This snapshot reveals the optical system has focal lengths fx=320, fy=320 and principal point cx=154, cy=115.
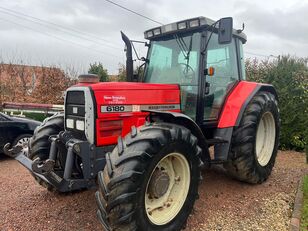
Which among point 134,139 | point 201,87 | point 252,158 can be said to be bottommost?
point 252,158

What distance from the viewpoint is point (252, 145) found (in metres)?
4.57

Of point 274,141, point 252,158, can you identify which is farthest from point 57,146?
point 274,141

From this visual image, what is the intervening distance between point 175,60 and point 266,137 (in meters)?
2.23

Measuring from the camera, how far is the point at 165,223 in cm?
335

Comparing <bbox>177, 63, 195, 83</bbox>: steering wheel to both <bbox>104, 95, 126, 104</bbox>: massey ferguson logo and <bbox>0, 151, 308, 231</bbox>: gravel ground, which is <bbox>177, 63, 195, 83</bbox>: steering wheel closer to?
<bbox>104, 95, 126, 104</bbox>: massey ferguson logo

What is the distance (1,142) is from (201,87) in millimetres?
5000

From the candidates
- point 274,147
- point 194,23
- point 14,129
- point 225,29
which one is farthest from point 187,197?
point 14,129

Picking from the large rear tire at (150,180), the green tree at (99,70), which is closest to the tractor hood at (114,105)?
the large rear tire at (150,180)

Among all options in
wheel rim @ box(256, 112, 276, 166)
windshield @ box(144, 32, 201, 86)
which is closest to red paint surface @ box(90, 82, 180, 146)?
windshield @ box(144, 32, 201, 86)

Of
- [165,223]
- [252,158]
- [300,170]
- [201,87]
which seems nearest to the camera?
[165,223]

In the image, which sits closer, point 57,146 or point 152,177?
point 152,177

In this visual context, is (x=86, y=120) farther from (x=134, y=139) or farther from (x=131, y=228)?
(x=131, y=228)

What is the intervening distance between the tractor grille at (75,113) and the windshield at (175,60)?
4.43 feet

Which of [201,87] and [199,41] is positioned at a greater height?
[199,41]
